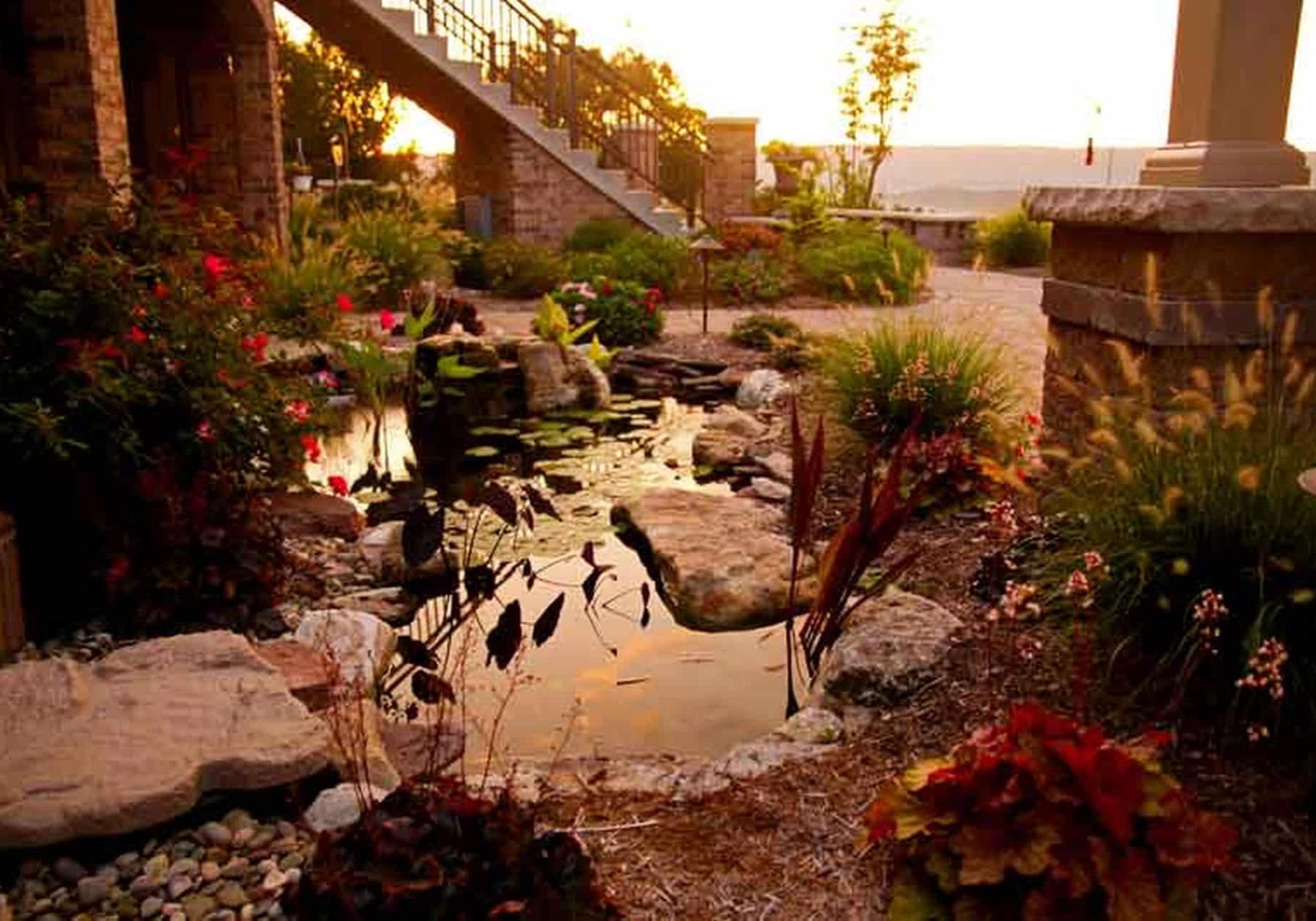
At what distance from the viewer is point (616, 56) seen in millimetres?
21000

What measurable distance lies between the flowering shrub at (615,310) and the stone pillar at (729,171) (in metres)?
6.68

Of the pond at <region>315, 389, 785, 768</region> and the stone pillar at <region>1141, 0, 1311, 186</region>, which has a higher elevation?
the stone pillar at <region>1141, 0, 1311, 186</region>

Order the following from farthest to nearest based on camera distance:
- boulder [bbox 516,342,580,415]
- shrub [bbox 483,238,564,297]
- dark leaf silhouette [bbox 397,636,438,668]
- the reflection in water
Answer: shrub [bbox 483,238,564,297] < boulder [bbox 516,342,580,415] < the reflection in water < dark leaf silhouette [bbox 397,636,438,668]

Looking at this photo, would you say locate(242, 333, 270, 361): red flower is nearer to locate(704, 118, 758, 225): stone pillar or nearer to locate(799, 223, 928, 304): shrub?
locate(799, 223, 928, 304): shrub

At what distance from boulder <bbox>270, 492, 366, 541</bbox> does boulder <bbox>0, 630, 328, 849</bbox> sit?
1838 millimetres

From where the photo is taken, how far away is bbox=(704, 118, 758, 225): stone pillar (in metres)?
16.0

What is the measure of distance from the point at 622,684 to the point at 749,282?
8595 mm

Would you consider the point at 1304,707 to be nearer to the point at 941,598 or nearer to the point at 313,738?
the point at 941,598

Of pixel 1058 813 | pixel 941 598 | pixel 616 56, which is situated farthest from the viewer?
pixel 616 56

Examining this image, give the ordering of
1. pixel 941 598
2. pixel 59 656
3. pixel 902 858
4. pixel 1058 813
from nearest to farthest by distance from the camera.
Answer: pixel 1058 813 → pixel 902 858 → pixel 59 656 → pixel 941 598

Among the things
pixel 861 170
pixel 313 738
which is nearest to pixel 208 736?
pixel 313 738

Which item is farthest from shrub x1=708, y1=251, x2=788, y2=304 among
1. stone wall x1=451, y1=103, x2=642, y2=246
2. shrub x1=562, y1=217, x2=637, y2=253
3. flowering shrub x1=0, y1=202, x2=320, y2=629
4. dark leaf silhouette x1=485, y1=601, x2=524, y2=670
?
dark leaf silhouette x1=485, y1=601, x2=524, y2=670

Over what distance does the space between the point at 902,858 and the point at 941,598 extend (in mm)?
1561

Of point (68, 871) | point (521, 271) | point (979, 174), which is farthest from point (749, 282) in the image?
point (979, 174)
